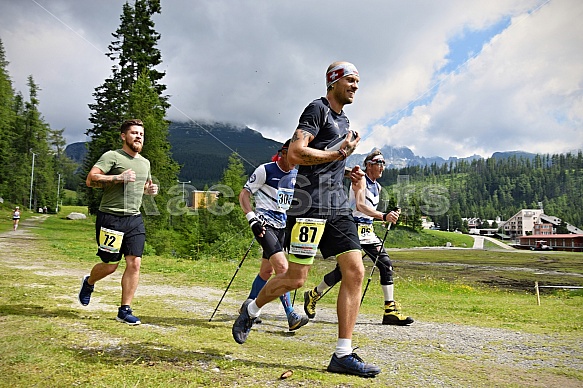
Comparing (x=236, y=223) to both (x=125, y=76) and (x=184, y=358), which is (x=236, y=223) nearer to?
(x=125, y=76)

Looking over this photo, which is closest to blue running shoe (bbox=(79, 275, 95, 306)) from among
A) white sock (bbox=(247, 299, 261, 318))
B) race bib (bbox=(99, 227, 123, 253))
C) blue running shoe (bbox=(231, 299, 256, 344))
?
race bib (bbox=(99, 227, 123, 253))

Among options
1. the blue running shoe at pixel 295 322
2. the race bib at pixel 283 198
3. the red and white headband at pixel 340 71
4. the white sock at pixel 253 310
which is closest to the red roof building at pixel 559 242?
the race bib at pixel 283 198

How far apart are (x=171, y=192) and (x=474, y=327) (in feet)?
93.4

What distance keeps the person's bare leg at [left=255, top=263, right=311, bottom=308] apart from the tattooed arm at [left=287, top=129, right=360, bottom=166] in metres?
1.03

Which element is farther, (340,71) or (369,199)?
(369,199)

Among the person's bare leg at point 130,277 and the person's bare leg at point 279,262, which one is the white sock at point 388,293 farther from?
the person's bare leg at point 130,277

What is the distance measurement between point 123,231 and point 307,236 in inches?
117

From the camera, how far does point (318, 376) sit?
3.54m

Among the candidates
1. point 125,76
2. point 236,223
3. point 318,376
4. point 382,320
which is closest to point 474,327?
point 382,320

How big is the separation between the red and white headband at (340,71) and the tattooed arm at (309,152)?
0.66 meters

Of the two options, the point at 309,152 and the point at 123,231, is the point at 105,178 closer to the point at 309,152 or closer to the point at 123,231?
the point at 123,231

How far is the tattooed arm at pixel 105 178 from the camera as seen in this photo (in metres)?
5.42

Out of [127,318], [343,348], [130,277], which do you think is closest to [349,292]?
[343,348]

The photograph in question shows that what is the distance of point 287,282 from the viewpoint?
13.9ft
